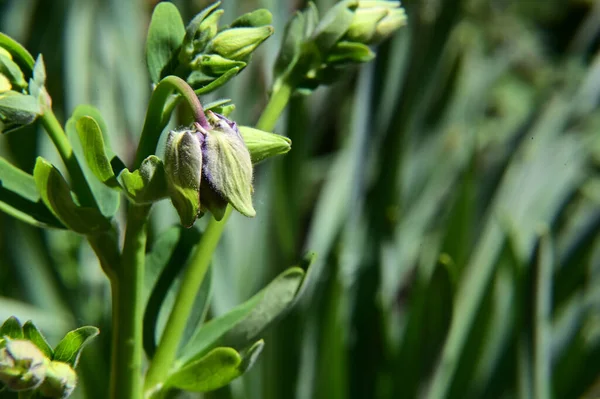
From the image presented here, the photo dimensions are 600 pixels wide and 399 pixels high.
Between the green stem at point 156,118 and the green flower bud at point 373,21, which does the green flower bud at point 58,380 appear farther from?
the green flower bud at point 373,21

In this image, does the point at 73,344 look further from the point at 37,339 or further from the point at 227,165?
the point at 227,165

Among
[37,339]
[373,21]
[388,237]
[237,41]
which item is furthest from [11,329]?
[388,237]

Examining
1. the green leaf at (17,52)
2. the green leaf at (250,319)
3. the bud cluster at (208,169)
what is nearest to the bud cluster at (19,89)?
the green leaf at (17,52)

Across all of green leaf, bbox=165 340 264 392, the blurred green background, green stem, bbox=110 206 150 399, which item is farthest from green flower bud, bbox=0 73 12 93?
the blurred green background

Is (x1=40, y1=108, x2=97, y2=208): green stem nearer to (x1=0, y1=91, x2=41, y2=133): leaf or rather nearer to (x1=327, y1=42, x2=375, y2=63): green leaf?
(x1=0, y1=91, x2=41, y2=133): leaf

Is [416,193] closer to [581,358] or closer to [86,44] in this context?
[581,358]

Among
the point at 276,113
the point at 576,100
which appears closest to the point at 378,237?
the point at 576,100

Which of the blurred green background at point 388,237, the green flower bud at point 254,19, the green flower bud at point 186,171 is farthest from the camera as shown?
the blurred green background at point 388,237
